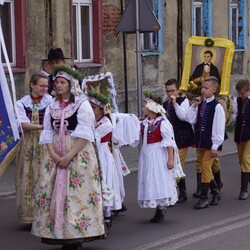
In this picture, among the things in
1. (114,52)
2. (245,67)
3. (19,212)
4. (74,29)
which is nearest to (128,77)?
(114,52)

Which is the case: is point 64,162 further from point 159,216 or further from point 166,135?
point 159,216

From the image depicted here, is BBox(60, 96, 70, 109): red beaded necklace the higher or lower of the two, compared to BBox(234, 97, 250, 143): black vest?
higher

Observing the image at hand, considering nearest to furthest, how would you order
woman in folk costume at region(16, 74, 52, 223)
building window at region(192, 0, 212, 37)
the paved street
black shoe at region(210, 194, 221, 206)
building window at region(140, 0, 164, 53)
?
the paved street
woman in folk costume at region(16, 74, 52, 223)
black shoe at region(210, 194, 221, 206)
building window at region(140, 0, 164, 53)
building window at region(192, 0, 212, 37)

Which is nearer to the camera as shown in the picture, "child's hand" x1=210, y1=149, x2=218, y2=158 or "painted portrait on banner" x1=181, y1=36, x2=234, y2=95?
"child's hand" x1=210, y1=149, x2=218, y2=158

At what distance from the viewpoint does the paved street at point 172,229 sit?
8.23m

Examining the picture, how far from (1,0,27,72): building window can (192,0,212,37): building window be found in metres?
6.79

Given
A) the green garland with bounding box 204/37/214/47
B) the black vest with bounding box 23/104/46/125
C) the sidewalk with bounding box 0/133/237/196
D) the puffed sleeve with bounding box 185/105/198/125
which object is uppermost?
the green garland with bounding box 204/37/214/47

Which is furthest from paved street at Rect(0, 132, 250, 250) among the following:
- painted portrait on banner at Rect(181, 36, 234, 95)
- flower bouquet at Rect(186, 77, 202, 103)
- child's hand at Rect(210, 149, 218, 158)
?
painted portrait on banner at Rect(181, 36, 234, 95)

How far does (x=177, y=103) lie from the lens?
10359 mm

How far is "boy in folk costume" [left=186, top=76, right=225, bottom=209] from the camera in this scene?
32.8ft

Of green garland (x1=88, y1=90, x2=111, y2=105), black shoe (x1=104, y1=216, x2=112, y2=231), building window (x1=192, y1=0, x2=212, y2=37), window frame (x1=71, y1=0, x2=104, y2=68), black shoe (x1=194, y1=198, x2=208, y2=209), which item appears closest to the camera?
green garland (x1=88, y1=90, x2=111, y2=105)

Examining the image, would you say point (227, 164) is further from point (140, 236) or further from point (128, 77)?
point (140, 236)

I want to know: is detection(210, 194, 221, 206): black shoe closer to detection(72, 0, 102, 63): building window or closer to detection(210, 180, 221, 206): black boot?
detection(210, 180, 221, 206): black boot

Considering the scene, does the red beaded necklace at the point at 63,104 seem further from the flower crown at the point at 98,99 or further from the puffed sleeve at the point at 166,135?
the puffed sleeve at the point at 166,135
